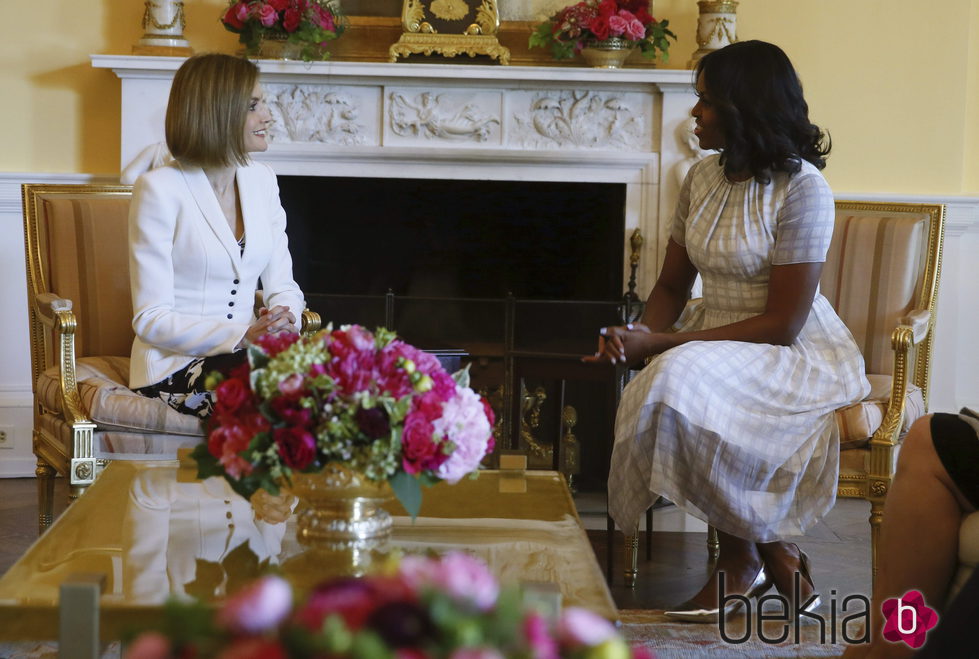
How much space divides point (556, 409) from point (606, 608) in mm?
2008

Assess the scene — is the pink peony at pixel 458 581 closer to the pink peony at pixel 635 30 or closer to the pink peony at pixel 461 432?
the pink peony at pixel 461 432

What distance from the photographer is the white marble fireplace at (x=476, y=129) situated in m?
4.11

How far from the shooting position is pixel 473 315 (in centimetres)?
412

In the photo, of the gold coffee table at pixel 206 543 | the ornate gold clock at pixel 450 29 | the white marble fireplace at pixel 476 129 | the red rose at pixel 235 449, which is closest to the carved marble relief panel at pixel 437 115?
the white marble fireplace at pixel 476 129

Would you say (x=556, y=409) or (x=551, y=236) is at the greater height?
(x=551, y=236)

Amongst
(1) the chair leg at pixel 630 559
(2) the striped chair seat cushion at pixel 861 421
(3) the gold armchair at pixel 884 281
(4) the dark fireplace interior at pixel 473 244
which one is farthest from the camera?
(4) the dark fireplace interior at pixel 473 244

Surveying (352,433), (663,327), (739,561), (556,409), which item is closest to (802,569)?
(739,561)

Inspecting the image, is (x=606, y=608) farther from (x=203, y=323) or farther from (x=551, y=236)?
(x=551, y=236)

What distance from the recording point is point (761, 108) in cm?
276

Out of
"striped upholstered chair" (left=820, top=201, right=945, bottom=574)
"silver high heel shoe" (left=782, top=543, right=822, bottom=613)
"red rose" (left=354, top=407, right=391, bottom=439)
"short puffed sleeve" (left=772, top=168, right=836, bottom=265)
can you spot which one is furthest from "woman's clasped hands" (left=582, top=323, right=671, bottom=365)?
"red rose" (left=354, top=407, right=391, bottom=439)

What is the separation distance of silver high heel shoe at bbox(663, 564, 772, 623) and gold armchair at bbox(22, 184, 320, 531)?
127 centimetres

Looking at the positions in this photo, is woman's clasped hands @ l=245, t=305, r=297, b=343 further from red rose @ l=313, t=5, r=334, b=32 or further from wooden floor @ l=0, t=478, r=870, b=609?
red rose @ l=313, t=5, r=334, b=32

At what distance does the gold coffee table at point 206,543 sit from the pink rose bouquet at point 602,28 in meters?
2.18

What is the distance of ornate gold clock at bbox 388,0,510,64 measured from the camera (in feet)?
13.5
